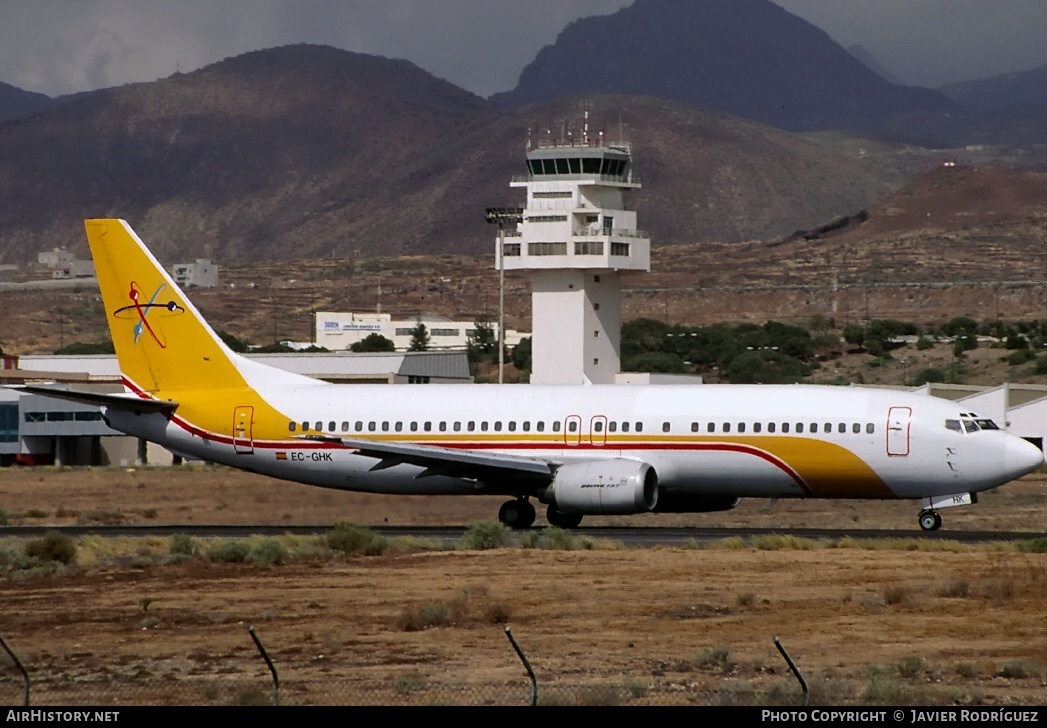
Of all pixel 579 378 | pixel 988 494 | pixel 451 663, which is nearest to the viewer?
Result: pixel 451 663

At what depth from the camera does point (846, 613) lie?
83.9 ft

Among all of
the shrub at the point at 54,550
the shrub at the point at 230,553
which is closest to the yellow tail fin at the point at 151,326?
the shrub at the point at 54,550

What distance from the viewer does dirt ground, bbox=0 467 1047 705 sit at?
19.2 metres

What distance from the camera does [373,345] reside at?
157 metres

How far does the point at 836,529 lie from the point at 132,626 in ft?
77.0

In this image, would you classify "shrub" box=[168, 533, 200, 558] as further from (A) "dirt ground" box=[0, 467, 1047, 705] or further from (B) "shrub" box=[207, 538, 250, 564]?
(A) "dirt ground" box=[0, 467, 1047, 705]

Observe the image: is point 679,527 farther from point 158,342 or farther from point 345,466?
point 158,342

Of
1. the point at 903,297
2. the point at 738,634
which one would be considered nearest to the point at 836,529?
the point at 738,634

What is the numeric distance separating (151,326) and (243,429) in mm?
3744

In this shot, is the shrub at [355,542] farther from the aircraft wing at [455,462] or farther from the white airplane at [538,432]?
the white airplane at [538,432]

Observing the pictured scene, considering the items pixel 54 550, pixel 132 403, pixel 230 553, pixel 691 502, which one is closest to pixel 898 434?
pixel 691 502

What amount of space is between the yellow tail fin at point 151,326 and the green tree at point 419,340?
371 ft

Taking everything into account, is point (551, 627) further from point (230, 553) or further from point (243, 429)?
point (243, 429)
